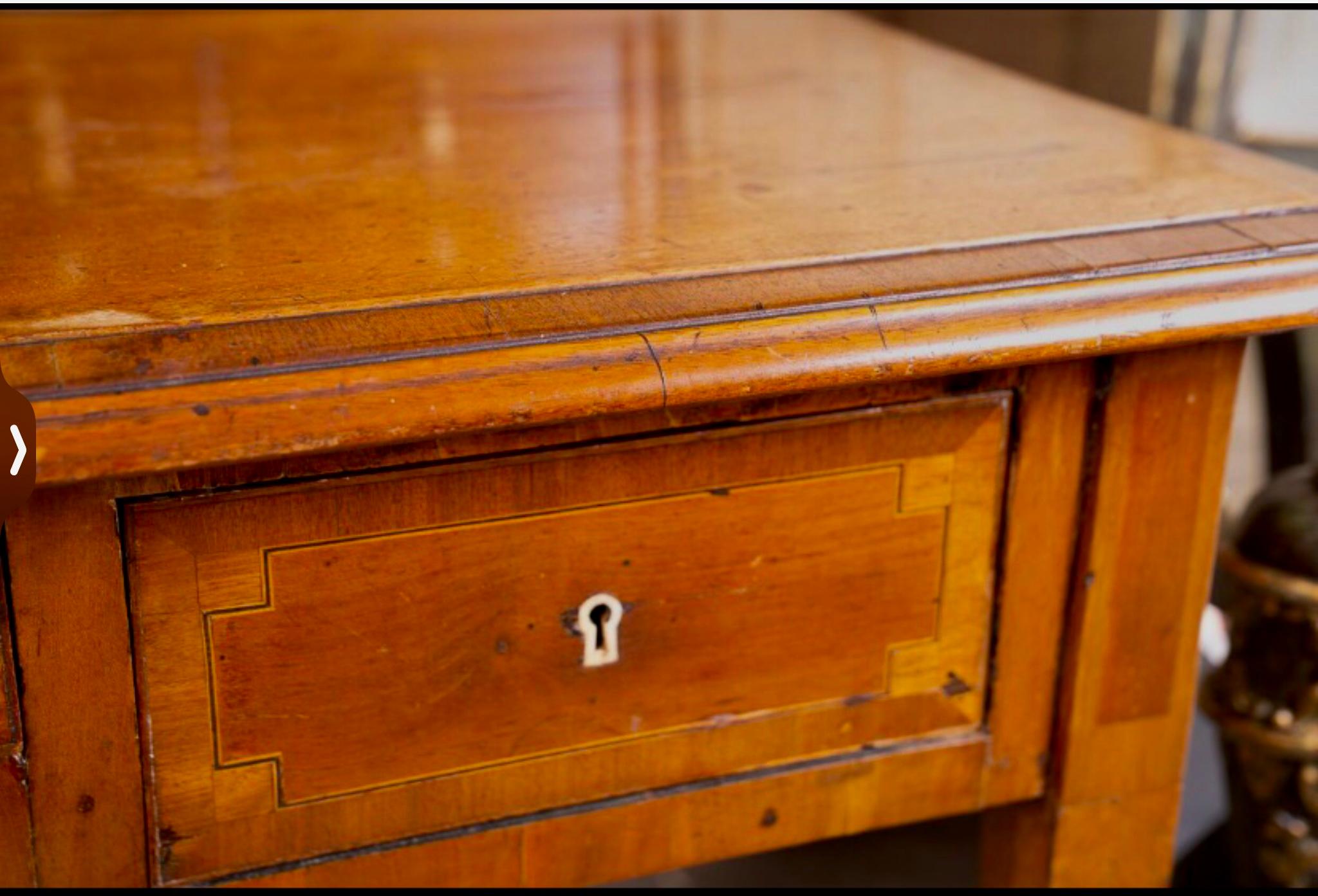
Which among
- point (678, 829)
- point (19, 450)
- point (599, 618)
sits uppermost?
point (19, 450)

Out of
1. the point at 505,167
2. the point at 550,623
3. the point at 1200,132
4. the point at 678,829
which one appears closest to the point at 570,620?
the point at 550,623

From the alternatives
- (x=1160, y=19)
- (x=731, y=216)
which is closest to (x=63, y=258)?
(x=731, y=216)

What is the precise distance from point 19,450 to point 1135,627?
0.44 m

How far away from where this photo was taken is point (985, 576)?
58cm

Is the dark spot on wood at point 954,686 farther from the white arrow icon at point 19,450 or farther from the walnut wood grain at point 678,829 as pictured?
the white arrow icon at point 19,450

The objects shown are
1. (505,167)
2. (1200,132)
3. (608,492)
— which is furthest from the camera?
(1200,132)

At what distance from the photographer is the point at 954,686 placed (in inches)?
23.5

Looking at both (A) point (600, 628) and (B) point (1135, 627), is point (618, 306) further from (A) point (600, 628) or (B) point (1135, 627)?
(B) point (1135, 627)

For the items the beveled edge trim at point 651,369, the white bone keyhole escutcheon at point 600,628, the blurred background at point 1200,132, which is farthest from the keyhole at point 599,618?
the blurred background at point 1200,132

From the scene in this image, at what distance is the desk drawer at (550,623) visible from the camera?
0.49 m

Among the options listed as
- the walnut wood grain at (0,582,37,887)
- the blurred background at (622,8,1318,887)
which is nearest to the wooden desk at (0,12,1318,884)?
the walnut wood grain at (0,582,37,887)

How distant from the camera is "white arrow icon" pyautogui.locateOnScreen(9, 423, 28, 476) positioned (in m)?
0.40

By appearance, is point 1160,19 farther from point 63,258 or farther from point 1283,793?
point 63,258
